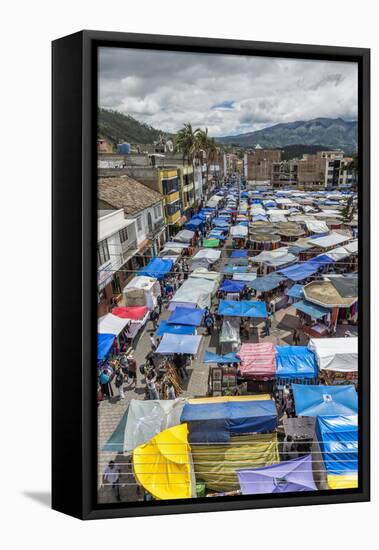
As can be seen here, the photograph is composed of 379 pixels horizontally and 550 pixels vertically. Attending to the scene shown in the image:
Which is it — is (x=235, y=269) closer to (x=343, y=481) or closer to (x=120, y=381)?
(x=120, y=381)

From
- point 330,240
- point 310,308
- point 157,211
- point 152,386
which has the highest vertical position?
point 157,211

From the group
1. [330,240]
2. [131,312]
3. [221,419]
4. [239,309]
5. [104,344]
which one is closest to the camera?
[104,344]

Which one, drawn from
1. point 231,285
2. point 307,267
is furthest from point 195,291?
point 307,267

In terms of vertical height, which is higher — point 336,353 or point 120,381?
point 336,353

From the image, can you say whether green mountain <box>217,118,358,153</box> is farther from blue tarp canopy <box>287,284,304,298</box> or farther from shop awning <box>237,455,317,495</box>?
shop awning <box>237,455,317,495</box>

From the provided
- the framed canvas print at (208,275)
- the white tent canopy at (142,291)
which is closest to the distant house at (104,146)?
the framed canvas print at (208,275)
